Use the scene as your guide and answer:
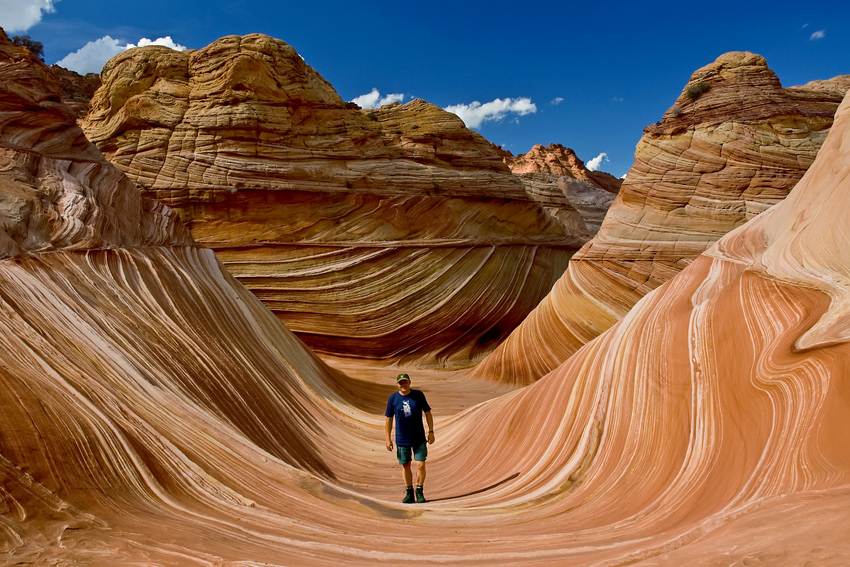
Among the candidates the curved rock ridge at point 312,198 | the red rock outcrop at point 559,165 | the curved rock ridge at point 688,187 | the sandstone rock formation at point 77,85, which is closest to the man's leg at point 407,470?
the curved rock ridge at point 688,187

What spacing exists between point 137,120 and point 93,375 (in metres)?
12.5

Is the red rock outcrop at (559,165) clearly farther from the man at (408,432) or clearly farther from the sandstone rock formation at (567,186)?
the man at (408,432)

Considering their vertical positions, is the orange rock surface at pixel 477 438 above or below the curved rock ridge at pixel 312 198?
below

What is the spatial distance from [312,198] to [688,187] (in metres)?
8.39

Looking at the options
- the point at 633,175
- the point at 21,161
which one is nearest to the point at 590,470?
the point at 21,161

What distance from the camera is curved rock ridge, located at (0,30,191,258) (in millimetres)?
6293

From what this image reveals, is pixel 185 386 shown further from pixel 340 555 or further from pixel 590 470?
pixel 590 470

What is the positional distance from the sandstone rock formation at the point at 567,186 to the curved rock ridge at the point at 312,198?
7257mm

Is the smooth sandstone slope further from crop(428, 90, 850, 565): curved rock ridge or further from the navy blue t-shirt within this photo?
crop(428, 90, 850, 565): curved rock ridge

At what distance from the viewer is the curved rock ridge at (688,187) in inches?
421

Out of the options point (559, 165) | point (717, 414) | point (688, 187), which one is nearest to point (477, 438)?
point (717, 414)

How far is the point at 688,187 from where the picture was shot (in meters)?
11.2

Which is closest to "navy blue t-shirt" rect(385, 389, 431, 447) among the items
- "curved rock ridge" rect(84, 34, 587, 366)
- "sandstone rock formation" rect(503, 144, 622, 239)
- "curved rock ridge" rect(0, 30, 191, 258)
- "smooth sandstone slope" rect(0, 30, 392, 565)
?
"smooth sandstone slope" rect(0, 30, 392, 565)

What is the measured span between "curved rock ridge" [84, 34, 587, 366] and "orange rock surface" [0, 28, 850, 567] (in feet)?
23.8
